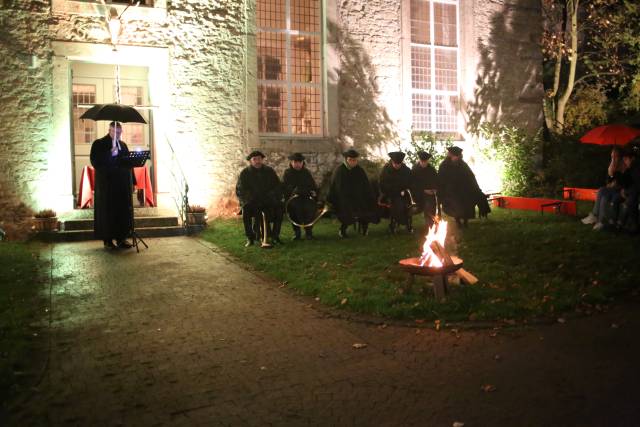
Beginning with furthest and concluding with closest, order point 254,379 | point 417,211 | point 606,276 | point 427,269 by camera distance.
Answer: point 417,211 < point 606,276 < point 427,269 < point 254,379

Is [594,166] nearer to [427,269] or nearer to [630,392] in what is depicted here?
[427,269]

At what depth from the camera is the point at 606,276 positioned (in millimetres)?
7492

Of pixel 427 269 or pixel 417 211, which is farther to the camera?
pixel 417 211

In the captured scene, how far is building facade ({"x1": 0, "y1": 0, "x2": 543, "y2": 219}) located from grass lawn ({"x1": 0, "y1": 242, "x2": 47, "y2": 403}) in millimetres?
3276

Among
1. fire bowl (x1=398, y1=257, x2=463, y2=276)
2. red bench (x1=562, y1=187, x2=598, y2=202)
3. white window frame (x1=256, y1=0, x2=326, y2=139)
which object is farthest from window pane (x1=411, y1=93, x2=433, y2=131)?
fire bowl (x1=398, y1=257, x2=463, y2=276)

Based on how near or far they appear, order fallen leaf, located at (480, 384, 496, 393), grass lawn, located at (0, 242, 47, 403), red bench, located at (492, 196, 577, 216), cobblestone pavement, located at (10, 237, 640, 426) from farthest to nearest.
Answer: red bench, located at (492, 196, 577, 216) → grass lawn, located at (0, 242, 47, 403) → fallen leaf, located at (480, 384, 496, 393) → cobblestone pavement, located at (10, 237, 640, 426)

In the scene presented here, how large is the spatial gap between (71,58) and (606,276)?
10414 millimetres

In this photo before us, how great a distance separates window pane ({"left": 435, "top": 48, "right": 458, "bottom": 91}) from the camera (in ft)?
53.4

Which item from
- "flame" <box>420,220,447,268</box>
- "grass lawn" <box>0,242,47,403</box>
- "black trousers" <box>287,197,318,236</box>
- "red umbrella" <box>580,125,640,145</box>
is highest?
"red umbrella" <box>580,125,640,145</box>

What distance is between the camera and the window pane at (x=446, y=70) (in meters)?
16.3

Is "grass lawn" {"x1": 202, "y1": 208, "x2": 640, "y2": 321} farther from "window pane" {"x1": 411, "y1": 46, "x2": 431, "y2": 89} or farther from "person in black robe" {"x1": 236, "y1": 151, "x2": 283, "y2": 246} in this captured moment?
"window pane" {"x1": 411, "y1": 46, "x2": 431, "y2": 89}

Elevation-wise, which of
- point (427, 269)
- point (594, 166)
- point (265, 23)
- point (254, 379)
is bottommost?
point (254, 379)

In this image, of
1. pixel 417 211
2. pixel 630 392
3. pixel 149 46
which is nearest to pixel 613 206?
pixel 417 211

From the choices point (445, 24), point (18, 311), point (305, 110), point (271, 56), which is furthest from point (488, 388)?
point (445, 24)
